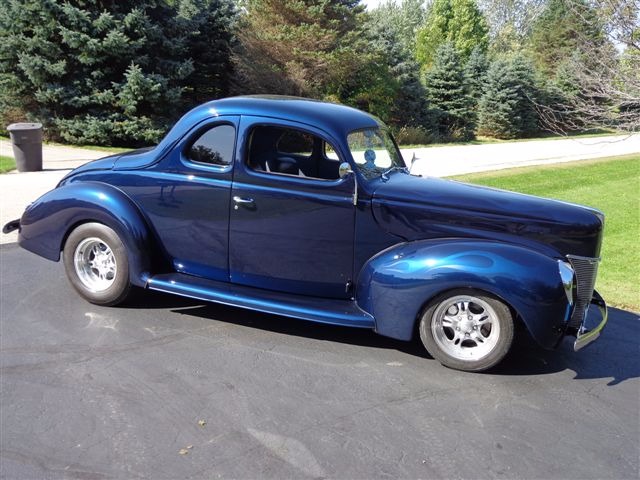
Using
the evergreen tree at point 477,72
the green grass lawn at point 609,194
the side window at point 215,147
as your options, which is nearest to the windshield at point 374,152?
the side window at point 215,147

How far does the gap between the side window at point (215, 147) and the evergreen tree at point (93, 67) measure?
1394 cm

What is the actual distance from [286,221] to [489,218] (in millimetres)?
1536

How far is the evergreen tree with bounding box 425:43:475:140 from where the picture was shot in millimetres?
31297

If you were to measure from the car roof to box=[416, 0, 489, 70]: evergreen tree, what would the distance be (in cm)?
4024

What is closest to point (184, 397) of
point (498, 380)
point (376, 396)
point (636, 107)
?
point (376, 396)

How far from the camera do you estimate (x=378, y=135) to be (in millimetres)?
5172

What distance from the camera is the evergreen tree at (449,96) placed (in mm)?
31297

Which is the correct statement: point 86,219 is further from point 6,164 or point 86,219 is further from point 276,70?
point 276,70

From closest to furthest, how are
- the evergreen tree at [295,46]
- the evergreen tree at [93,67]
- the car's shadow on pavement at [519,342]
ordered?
the car's shadow on pavement at [519,342] < the evergreen tree at [93,67] < the evergreen tree at [295,46]

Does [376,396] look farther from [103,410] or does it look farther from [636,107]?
[636,107]

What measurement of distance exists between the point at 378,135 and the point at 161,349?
260 cm

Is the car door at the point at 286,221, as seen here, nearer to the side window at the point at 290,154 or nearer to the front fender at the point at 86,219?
the side window at the point at 290,154

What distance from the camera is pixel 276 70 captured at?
23.5 metres

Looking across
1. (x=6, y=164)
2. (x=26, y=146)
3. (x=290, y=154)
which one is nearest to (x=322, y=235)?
(x=290, y=154)
